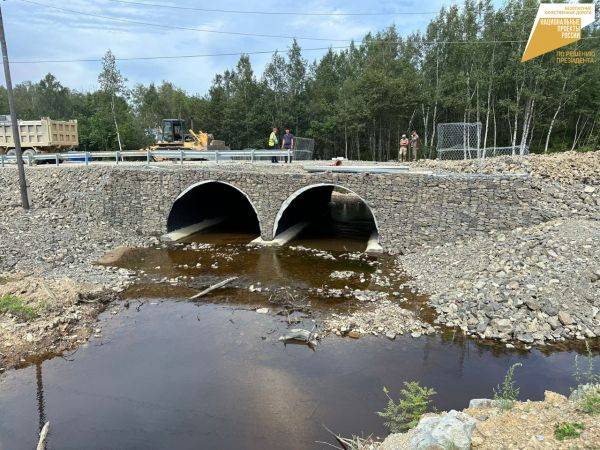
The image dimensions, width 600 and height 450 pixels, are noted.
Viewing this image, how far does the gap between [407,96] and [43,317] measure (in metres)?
36.5

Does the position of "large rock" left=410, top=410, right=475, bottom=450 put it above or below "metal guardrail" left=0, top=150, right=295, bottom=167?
below

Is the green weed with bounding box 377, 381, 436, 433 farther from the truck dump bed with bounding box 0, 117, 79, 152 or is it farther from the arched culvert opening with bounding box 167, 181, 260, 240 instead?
the truck dump bed with bounding box 0, 117, 79, 152

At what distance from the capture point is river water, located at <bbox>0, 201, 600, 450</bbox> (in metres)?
8.37

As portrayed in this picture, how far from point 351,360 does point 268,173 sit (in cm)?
1270

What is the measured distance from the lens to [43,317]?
1234 cm

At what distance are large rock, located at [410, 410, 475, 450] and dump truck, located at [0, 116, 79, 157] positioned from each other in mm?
30074

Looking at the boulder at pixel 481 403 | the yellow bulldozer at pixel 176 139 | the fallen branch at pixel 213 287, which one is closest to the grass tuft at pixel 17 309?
the fallen branch at pixel 213 287

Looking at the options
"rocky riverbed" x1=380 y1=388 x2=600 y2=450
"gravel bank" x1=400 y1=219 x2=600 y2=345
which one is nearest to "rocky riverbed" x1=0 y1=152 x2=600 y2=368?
"gravel bank" x1=400 y1=219 x2=600 y2=345

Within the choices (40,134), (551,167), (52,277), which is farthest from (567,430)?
(40,134)

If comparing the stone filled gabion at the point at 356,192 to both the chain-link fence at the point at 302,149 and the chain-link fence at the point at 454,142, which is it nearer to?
the chain-link fence at the point at 454,142

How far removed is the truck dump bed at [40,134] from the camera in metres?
28.8

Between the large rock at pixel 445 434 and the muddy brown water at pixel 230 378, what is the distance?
6.87ft

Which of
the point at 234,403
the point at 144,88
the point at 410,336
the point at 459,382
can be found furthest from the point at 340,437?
the point at 144,88

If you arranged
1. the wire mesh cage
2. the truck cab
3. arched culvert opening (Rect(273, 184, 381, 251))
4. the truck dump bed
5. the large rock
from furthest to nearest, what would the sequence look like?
the truck cab < the truck dump bed < arched culvert opening (Rect(273, 184, 381, 251)) < the wire mesh cage < the large rock
